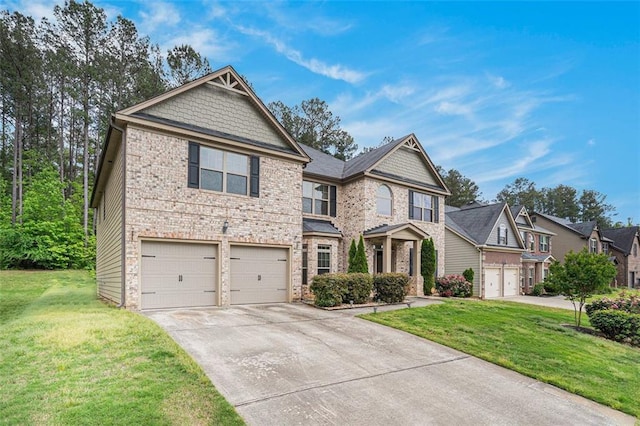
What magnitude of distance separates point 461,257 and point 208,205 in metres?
17.4

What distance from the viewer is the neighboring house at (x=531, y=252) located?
87.4 ft

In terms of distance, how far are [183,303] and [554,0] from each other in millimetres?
16883

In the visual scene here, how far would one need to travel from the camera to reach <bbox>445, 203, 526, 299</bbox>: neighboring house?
71.9 feet

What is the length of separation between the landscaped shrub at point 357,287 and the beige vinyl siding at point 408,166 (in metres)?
6.45

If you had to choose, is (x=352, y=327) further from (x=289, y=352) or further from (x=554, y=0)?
(x=554, y=0)

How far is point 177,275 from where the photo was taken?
1087 cm

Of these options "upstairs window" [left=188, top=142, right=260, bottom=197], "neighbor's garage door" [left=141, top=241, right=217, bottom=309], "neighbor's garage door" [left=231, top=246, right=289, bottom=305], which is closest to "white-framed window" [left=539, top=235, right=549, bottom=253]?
"neighbor's garage door" [left=231, top=246, right=289, bottom=305]

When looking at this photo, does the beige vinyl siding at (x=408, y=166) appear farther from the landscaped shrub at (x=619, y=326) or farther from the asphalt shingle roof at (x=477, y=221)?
the landscaped shrub at (x=619, y=326)

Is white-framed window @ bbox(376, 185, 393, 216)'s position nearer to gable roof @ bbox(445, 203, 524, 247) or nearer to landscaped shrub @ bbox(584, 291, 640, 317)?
gable roof @ bbox(445, 203, 524, 247)

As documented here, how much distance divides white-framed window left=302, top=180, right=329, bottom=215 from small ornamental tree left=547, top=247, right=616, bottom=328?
9.61 metres

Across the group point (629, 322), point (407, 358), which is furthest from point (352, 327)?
point (629, 322)

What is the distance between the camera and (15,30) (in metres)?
23.7

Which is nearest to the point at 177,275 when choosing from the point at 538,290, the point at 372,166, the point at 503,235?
the point at 372,166

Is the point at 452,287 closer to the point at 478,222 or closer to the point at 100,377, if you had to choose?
the point at 478,222
